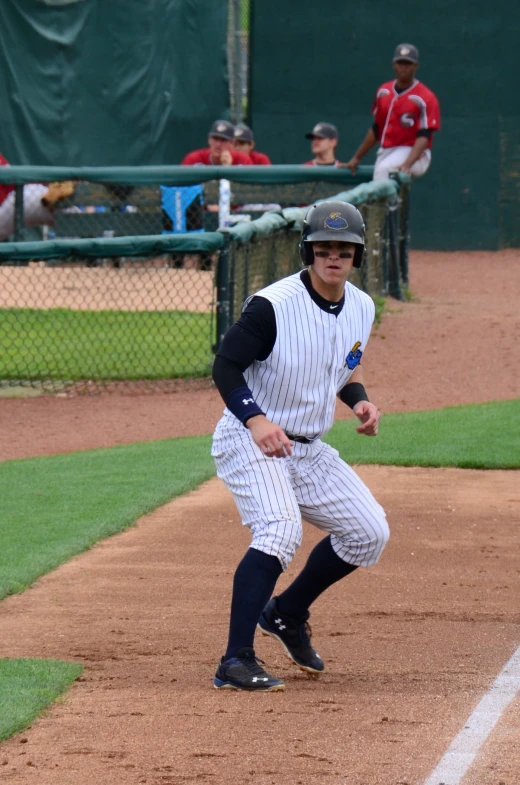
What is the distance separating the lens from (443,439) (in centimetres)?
809

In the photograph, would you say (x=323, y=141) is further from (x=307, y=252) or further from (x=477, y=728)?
(x=477, y=728)

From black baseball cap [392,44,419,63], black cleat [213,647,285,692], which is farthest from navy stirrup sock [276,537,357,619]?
black baseball cap [392,44,419,63]

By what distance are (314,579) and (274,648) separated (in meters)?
0.51

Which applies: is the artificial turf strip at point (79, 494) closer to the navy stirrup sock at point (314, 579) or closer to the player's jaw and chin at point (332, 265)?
the navy stirrup sock at point (314, 579)

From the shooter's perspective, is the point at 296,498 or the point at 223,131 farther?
the point at 223,131

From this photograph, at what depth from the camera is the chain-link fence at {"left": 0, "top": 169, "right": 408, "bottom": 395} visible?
949cm

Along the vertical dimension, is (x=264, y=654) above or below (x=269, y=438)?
below

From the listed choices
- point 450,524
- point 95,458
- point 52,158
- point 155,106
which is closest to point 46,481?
point 95,458

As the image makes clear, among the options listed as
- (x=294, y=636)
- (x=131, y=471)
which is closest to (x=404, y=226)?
(x=131, y=471)

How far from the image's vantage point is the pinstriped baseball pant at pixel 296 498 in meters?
4.04

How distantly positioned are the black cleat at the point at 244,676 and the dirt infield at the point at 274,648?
5cm

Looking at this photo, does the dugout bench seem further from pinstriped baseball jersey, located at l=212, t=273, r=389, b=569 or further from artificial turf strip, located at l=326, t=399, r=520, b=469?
pinstriped baseball jersey, located at l=212, t=273, r=389, b=569

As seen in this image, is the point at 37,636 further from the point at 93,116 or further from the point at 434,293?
the point at 93,116

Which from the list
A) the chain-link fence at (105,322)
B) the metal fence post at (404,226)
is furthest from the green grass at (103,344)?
the metal fence post at (404,226)
